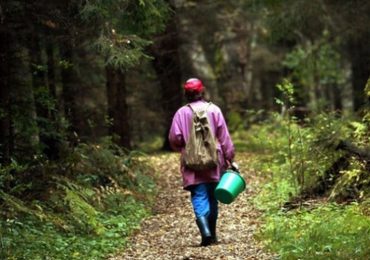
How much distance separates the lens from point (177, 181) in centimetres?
1397

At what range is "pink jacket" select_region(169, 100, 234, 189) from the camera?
27.6 ft

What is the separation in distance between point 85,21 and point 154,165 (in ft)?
24.2

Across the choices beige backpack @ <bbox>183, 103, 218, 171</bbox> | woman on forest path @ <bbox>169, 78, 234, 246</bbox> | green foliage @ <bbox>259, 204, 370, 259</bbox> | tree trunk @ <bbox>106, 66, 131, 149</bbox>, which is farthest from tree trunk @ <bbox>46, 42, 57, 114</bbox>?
green foliage @ <bbox>259, 204, 370, 259</bbox>

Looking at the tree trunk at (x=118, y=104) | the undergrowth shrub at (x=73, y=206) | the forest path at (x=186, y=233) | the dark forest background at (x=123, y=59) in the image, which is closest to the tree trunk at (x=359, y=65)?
the dark forest background at (x=123, y=59)

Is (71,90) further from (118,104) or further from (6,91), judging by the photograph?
(6,91)

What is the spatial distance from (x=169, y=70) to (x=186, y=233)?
348 inches

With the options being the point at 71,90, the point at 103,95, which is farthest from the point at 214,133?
the point at 103,95

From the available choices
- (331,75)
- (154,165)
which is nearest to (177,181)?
(154,165)

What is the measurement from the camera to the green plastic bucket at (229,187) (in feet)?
26.6

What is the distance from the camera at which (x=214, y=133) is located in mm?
8430

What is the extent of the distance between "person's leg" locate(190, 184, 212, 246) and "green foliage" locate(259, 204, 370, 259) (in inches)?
28.4

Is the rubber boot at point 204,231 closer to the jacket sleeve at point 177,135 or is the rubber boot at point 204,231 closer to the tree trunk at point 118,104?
the jacket sleeve at point 177,135

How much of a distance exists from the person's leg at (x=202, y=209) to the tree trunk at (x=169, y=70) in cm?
874

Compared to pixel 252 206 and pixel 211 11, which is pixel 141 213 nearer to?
pixel 252 206
